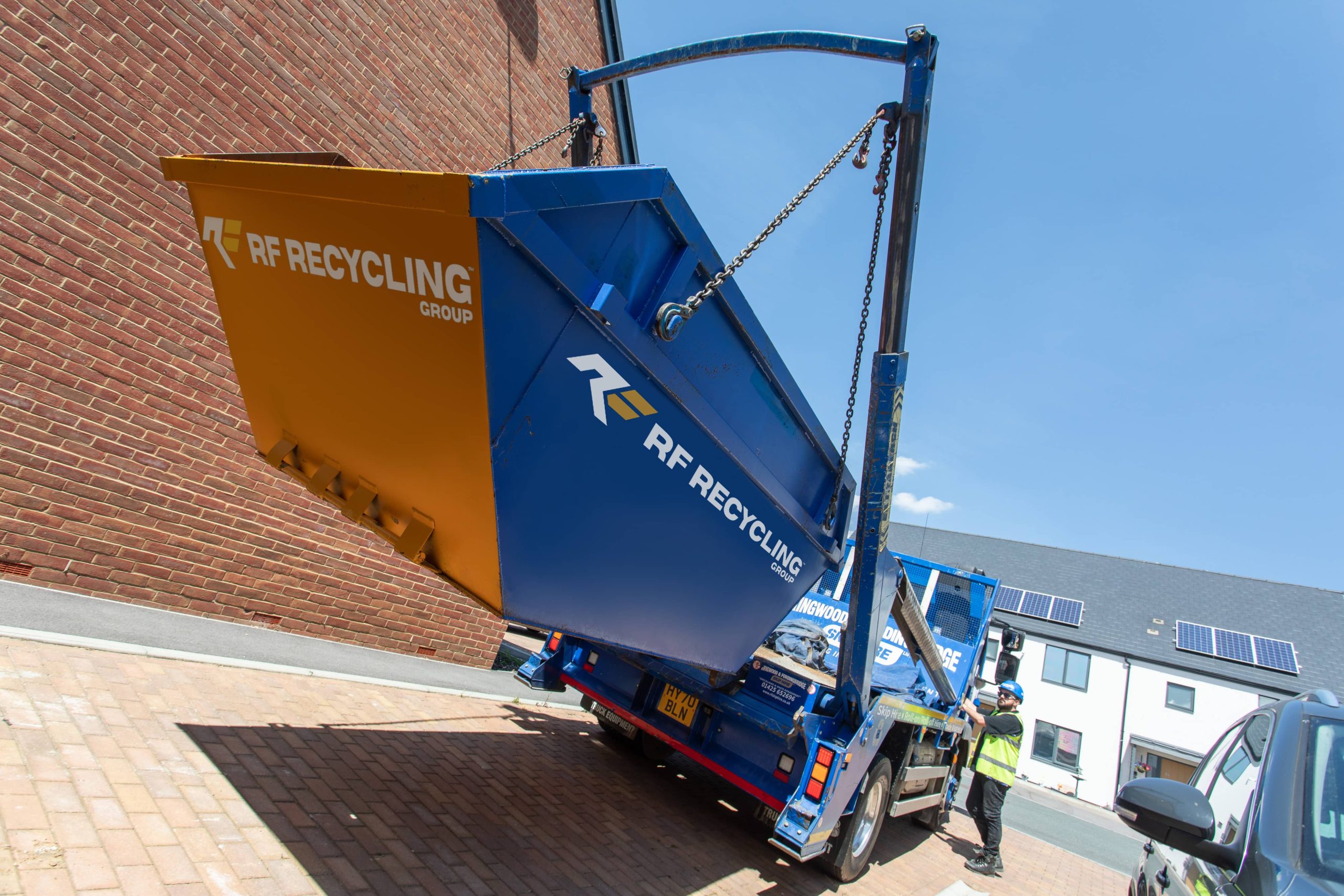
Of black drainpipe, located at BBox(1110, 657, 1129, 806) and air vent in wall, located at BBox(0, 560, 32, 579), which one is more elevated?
black drainpipe, located at BBox(1110, 657, 1129, 806)

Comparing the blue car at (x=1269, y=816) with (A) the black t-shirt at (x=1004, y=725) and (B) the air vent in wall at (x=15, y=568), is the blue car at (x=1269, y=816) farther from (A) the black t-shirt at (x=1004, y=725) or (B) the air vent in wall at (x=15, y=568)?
(B) the air vent in wall at (x=15, y=568)

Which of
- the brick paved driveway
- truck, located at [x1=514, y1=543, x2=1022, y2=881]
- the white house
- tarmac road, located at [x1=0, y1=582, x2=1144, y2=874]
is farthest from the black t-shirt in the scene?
the white house

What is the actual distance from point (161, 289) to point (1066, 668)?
98.7 ft

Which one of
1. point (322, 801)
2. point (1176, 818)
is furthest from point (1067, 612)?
point (322, 801)

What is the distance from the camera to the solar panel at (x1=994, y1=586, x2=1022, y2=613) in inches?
1165

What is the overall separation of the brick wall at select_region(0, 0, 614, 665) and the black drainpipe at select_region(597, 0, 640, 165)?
2380mm

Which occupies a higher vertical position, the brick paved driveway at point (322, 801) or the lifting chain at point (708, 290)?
the lifting chain at point (708, 290)

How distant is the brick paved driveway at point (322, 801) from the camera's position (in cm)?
285

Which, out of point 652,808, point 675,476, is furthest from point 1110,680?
point 675,476

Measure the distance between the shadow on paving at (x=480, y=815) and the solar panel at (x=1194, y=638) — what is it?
26.6 metres

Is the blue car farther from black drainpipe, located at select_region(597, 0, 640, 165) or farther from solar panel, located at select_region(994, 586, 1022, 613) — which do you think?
solar panel, located at select_region(994, 586, 1022, 613)

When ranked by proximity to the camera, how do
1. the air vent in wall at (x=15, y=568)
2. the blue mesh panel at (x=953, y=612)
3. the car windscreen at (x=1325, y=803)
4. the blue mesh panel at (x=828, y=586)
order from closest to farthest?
1. the car windscreen at (x=1325, y=803)
2. the air vent in wall at (x=15, y=568)
3. the blue mesh panel at (x=828, y=586)
4. the blue mesh panel at (x=953, y=612)

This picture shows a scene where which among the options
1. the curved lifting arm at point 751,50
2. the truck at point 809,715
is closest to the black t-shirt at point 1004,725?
the truck at point 809,715

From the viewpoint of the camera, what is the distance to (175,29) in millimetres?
5207
